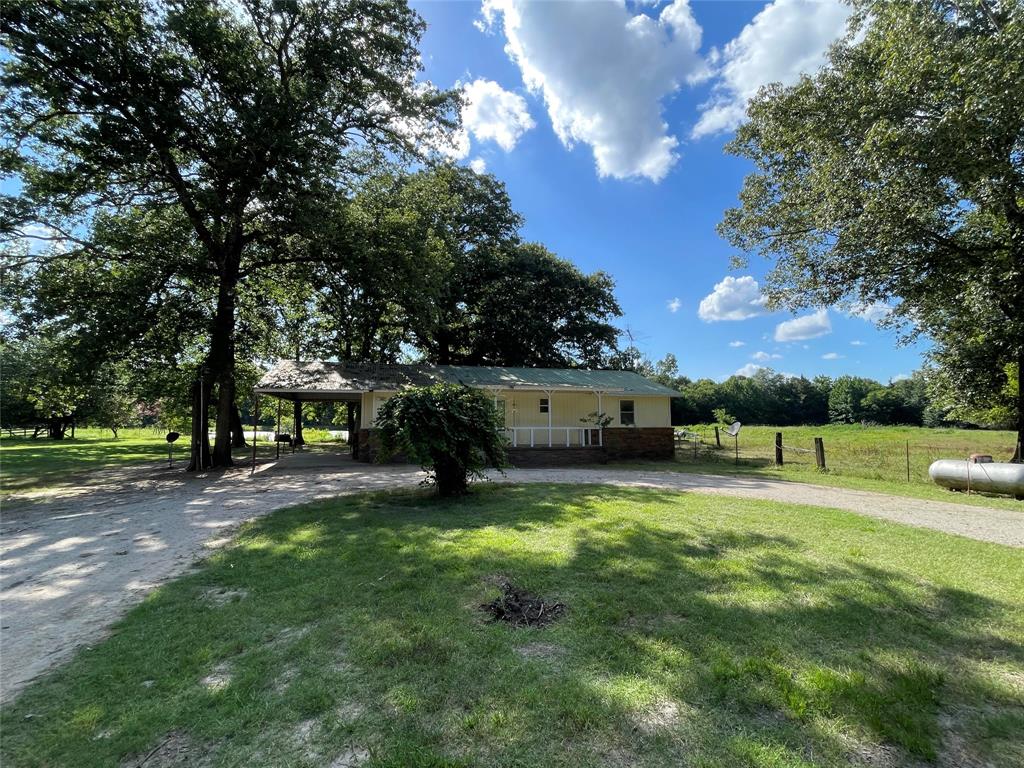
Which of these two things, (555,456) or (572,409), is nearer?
(555,456)

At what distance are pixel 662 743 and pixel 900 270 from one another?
14.7 m

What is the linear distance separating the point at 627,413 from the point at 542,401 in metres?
3.82

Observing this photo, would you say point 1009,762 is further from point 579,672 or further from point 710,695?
point 579,672

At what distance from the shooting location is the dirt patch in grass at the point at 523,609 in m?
3.18

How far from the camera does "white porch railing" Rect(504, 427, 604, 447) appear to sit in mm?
17234

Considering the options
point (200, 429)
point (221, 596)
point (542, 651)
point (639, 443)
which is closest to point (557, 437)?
point (639, 443)

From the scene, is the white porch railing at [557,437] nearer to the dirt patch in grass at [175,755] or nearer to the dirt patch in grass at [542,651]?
the dirt patch in grass at [542,651]

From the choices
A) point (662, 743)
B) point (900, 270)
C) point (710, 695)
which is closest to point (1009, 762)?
point (710, 695)

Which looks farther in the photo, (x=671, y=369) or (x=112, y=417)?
(x=671, y=369)

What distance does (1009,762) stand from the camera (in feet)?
6.37

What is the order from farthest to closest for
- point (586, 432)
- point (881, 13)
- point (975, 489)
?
point (586, 432)
point (881, 13)
point (975, 489)

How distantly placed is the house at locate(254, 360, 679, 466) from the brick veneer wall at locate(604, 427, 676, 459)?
39 millimetres

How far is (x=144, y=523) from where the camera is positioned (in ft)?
21.5

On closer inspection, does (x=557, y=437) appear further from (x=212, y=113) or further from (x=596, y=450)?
(x=212, y=113)
